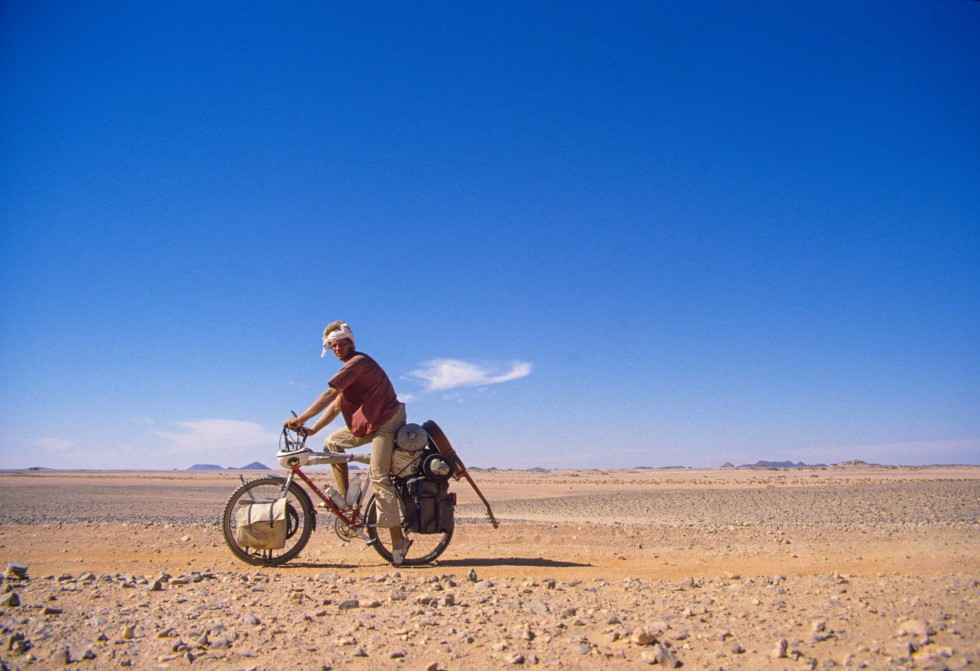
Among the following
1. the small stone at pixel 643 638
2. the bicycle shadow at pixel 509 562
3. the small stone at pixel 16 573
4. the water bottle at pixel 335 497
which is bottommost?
the bicycle shadow at pixel 509 562

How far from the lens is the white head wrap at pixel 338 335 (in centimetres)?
745

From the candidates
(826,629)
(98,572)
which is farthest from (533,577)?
(98,572)

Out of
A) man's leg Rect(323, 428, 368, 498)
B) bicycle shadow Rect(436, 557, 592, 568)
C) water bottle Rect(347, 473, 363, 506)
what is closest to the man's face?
man's leg Rect(323, 428, 368, 498)

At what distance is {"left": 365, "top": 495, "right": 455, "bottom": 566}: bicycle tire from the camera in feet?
24.9

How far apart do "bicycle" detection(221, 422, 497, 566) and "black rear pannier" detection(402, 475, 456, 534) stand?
0.20 feet

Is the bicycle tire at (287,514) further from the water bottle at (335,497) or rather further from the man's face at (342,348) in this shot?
the man's face at (342,348)

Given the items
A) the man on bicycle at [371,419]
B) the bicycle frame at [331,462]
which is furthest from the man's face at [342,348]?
the bicycle frame at [331,462]

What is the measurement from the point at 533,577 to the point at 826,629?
313 cm

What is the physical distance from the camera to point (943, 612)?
4.50 meters

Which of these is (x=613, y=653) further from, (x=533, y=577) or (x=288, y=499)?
(x=288, y=499)

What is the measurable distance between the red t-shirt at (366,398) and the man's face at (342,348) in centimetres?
11

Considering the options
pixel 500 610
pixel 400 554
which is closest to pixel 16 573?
pixel 400 554

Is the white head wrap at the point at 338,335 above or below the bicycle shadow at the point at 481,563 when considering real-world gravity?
above

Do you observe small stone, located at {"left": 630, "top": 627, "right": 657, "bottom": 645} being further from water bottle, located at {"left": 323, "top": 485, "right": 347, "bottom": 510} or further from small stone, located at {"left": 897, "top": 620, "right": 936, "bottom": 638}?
water bottle, located at {"left": 323, "top": 485, "right": 347, "bottom": 510}
